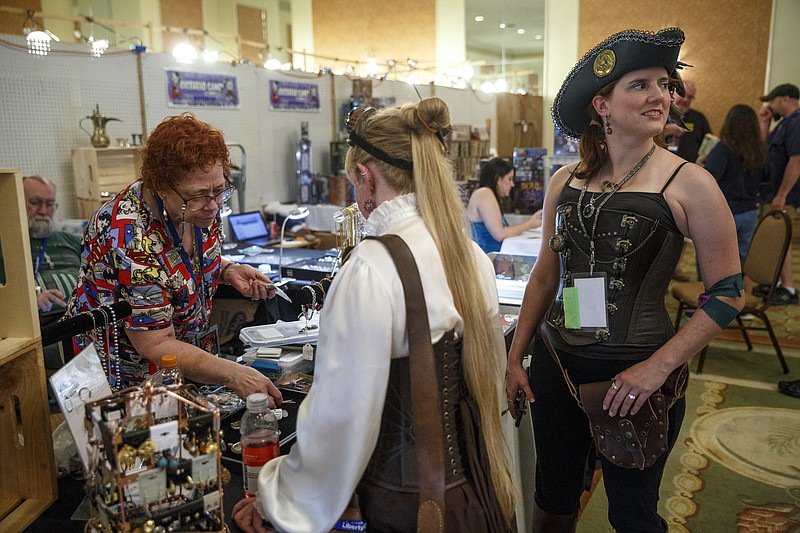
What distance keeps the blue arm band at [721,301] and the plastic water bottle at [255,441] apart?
3.35 ft

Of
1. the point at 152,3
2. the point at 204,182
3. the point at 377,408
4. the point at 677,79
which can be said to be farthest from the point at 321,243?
the point at 152,3

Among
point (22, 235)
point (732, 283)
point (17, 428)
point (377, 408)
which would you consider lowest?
point (17, 428)

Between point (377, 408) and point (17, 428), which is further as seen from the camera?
point (17, 428)

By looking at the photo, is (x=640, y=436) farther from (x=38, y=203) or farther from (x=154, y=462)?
(x=38, y=203)

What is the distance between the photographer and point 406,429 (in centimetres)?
117

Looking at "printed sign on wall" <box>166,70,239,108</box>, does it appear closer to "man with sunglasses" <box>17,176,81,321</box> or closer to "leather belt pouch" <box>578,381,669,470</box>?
"man with sunglasses" <box>17,176,81,321</box>

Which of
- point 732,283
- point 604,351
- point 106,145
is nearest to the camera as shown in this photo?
point 732,283

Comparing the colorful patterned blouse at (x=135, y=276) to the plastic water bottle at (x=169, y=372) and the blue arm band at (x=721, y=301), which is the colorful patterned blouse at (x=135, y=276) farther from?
the blue arm band at (x=721, y=301)

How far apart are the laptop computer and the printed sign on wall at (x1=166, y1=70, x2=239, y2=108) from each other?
0.96 meters

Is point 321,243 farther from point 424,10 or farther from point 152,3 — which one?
point 424,10

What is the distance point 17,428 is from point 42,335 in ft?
0.62

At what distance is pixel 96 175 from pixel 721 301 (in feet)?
12.2

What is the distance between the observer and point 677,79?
1656 mm

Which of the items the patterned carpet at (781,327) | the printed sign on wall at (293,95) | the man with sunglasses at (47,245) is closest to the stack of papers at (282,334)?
the man with sunglasses at (47,245)
